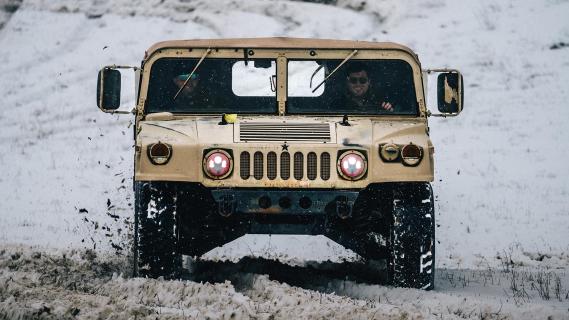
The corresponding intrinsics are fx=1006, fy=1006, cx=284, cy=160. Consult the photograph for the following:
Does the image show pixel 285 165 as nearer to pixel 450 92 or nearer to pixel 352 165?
pixel 352 165

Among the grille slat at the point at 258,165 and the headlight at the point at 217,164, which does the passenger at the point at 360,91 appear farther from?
the headlight at the point at 217,164

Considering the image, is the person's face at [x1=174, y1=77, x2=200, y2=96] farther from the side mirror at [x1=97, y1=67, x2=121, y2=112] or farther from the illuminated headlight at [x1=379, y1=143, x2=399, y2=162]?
the illuminated headlight at [x1=379, y1=143, x2=399, y2=162]

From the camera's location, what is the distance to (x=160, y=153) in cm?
681

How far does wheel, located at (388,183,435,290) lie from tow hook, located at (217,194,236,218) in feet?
3.64

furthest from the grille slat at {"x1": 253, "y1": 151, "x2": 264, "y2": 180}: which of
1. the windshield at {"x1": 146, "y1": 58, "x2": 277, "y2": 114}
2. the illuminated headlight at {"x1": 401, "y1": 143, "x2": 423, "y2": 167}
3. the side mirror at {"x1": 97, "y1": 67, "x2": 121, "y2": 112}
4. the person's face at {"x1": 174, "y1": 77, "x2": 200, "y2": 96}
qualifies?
the side mirror at {"x1": 97, "y1": 67, "x2": 121, "y2": 112}

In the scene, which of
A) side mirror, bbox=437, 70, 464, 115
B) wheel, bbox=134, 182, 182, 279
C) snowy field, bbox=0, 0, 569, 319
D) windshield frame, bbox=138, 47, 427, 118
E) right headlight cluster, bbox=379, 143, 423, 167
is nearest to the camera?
snowy field, bbox=0, 0, 569, 319

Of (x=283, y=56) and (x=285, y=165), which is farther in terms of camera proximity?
(x=283, y=56)

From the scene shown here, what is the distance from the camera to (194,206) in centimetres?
729

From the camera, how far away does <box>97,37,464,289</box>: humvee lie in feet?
22.3

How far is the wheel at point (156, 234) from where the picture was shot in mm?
6770

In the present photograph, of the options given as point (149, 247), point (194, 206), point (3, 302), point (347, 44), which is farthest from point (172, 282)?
point (347, 44)

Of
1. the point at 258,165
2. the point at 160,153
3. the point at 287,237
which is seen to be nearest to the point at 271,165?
the point at 258,165

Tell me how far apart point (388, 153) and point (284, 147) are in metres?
0.72

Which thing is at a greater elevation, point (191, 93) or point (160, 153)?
point (191, 93)
